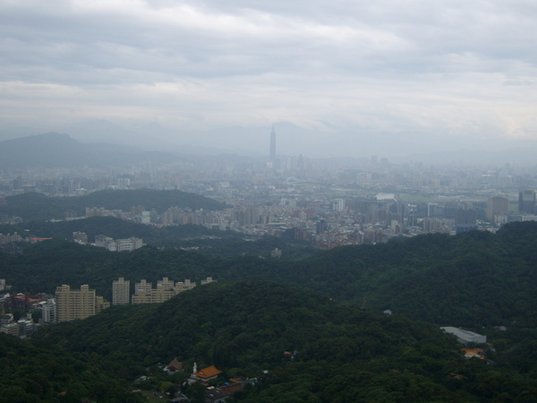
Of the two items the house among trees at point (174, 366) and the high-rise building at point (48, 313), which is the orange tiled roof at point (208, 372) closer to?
the house among trees at point (174, 366)

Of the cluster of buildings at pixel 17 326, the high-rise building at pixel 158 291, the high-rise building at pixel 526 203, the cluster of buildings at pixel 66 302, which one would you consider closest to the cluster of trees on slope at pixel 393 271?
the cluster of buildings at pixel 66 302

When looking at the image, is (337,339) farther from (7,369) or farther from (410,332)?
(7,369)

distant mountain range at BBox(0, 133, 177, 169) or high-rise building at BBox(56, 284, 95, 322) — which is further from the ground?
distant mountain range at BBox(0, 133, 177, 169)

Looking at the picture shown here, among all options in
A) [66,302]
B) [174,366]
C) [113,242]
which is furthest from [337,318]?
[113,242]

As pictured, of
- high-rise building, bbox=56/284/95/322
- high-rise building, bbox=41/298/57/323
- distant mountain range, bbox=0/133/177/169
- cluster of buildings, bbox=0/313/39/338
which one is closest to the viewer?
cluster of buildings, bbox=0/313/39/338

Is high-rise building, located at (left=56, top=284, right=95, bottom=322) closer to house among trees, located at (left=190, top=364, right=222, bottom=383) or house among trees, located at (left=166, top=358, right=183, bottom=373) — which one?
house among trees, located at (left=166, top=358, right=183, bottom=373)

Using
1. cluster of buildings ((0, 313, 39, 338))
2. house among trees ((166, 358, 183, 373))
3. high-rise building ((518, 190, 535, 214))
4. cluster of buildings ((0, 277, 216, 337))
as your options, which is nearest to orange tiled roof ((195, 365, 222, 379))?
house among trees ((166, 358, 183, 373))

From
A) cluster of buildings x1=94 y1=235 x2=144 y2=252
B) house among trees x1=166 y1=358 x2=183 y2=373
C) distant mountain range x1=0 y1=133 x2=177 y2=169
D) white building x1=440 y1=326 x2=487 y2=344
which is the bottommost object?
house among trees x1=166 y1=358 x2=183 y2=373
